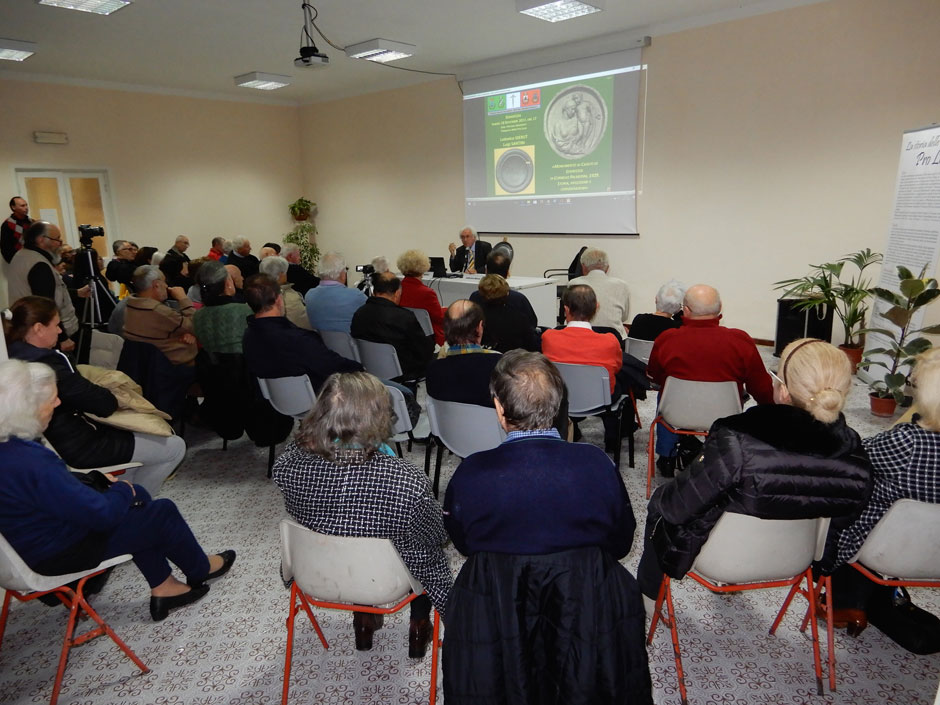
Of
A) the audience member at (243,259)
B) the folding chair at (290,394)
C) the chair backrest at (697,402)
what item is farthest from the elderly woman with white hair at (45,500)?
the audience member at (243,259)

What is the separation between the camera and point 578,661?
1.41 m

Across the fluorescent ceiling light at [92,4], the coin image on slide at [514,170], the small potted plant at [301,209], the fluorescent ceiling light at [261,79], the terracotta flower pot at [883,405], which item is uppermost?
the fluorescent ceiling light at [261,79]

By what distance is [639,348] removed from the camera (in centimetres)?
371

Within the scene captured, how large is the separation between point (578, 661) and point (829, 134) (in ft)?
19.7

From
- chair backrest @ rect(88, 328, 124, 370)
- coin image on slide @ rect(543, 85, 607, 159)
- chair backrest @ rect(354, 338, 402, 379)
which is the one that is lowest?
chair backrest @ rect(354, 338, 402, 379)

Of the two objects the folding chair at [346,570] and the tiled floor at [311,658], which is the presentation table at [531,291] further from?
the folding chair at [346,570]

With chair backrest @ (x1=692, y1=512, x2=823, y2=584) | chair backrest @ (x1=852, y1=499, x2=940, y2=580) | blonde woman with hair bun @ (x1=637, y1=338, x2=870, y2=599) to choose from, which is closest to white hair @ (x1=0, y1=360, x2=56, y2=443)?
blonde woman with hair bun @ (x1=637, y1=338, x2=870, y2=599)

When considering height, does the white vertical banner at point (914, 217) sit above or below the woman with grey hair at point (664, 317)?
above

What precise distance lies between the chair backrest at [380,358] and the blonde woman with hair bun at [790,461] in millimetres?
2236

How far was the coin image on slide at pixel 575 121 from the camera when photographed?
23.5ft

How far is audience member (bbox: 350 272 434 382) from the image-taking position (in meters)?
3.75

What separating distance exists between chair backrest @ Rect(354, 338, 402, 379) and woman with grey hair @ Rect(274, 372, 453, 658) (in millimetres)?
1876

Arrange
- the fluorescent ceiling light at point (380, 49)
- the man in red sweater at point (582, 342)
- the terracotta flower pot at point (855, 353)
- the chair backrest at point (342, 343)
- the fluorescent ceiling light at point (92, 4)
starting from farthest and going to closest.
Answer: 1. the fluorescent ceiling light at point (380, 49)
2. the terracotta flower pot at point (855, 353)
3. the fluorescent ceiling light at point (92, 4)
4. the chair backrest at point (342, 343)
5. the man in red sweater at point (582, 342)

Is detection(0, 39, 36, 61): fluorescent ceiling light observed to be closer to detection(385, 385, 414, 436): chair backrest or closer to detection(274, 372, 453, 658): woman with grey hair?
detection(385, 385, 414, 436): chair backrest
